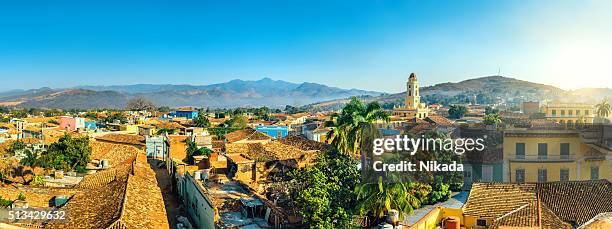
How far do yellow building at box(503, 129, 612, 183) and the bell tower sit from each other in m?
65.0

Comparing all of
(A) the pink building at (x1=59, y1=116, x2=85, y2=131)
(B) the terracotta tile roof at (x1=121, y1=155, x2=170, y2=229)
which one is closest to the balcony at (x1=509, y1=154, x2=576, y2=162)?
(B) the terracotta tile roof at (x1=121, y1=155, x2=170, y2=229)

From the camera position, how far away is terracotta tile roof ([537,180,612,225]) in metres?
16.6

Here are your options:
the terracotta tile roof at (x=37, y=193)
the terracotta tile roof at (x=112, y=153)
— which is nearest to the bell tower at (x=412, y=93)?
the terracotta tile roof at (x=112, y=153)

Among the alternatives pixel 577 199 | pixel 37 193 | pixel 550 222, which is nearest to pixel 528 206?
pixel 550 222

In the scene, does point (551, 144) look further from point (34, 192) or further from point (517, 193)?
point (34, 192)

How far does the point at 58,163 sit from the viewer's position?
2498 cm

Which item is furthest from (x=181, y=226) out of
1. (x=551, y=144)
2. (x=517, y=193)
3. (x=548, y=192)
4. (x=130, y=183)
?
(x=551, y=144)

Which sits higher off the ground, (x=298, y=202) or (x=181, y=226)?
(x=298, y=202)

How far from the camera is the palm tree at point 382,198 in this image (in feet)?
48.2

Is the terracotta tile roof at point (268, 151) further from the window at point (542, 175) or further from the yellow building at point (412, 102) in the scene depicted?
the yellow building at point (412, 102)

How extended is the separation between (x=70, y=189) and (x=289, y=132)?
35.7m

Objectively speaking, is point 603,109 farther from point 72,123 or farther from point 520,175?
point 72,123

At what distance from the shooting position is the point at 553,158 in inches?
905

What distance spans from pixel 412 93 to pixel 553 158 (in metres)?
Answer: 67.8
